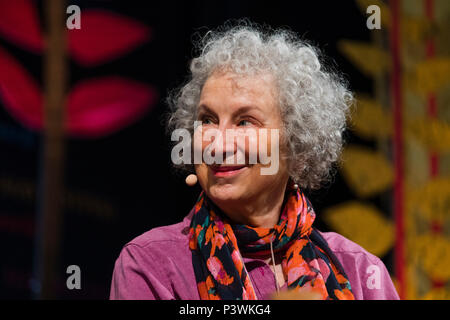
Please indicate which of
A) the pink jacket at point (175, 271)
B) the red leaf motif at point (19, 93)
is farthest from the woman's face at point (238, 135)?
the red leaf motif at point (19, 93)

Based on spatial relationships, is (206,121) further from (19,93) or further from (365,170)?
(365,170)

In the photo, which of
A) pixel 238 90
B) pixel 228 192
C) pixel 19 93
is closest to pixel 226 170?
pixel 228 192

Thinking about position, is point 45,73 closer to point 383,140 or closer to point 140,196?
point 140,196

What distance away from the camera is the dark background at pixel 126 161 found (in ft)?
9.19

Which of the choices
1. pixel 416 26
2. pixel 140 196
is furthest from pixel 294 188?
pixel 416 26

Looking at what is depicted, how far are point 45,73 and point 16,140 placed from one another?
0.36 metres

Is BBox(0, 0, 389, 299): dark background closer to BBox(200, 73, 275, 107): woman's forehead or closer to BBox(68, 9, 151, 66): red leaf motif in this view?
BBox(68, 9, 151, 66): red leaf motif

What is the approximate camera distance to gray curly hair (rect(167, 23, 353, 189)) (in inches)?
63.5

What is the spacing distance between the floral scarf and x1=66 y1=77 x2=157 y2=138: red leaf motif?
157 centimetres

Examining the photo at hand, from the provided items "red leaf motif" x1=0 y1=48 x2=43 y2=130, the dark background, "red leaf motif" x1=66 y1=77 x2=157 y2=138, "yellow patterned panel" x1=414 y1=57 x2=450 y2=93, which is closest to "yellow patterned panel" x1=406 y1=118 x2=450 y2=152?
"yellow patterned panel" x1=414 y1=57 x2=450 y2=93

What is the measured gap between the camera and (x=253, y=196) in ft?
5.14

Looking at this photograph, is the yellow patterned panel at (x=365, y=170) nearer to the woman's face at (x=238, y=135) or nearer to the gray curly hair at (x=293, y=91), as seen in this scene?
the gray curly hair at (x=293, y=91)

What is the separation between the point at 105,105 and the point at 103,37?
332mm

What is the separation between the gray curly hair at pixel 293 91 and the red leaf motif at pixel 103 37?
1437mm
